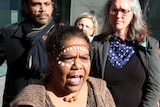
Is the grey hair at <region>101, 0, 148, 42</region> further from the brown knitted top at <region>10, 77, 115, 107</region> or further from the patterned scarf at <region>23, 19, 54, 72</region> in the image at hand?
the brown knitted top at <region>10, 77, 115, 107</region>

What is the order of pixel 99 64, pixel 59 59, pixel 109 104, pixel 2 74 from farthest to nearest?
pixel 2 74
pixel 99 64
pixel 109 104
pixel 59 59

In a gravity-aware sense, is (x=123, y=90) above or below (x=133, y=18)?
below

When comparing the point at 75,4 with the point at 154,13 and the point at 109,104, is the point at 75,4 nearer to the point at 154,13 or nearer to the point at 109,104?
the point at 154,13

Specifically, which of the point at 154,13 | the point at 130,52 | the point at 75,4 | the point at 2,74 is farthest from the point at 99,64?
the point at 154,13

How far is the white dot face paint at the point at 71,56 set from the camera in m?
1.88

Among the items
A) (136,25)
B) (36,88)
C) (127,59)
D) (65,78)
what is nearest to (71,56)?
(65,78)

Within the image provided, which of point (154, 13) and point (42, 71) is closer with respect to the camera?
point (42, 71)

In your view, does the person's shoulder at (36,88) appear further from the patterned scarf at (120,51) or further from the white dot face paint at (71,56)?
the patterned scarf at (120,51)

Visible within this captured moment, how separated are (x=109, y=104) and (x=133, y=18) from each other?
36.9 inches

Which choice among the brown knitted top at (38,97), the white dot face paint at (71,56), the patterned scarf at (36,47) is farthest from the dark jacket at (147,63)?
the white dot face paint at (71,56)

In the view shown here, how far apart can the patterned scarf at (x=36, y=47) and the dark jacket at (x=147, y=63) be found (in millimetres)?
367

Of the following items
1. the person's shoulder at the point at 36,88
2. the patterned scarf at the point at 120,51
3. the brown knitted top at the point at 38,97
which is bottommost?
the brown knitted top at the point at 38,97

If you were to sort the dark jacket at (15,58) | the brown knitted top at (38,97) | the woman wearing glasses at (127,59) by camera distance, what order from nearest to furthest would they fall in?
the brown knitted top at (38,97), the woman wearing glasses at (127,59), the dark jacket at (15,58)

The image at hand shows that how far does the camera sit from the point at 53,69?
6.32ft
